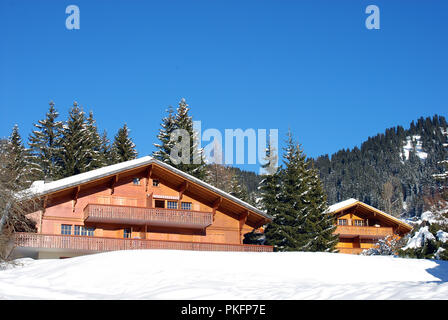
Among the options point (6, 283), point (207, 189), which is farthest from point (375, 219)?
point (6, 283)

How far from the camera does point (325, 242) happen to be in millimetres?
41406

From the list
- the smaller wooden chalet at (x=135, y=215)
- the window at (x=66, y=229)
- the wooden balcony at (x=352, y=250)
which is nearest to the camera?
the smaller wooden chalet at (x=135, y=215)

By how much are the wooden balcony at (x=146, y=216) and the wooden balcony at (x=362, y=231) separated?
1625 centimetres

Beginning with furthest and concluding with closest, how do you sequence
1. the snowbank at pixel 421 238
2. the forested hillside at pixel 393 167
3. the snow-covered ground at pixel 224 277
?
the forested hillside at pixel 393 167 < the snowbank at pixel 421 238 < the snow-covered ground at pixel 224 277

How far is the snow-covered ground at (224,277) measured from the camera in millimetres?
16094

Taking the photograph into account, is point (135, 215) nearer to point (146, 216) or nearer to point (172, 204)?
point (146, 216)

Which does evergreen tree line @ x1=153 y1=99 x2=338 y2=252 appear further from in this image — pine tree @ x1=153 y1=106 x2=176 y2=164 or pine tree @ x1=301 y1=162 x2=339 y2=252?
pine tree @ x1=153 y1=106 x2=176 y2=164

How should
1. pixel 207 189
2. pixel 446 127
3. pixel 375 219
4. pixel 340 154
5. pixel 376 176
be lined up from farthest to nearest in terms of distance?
pixel 446 127
pixel 340 154
pixel 376 176
pixel 375 219
pixel 207 189

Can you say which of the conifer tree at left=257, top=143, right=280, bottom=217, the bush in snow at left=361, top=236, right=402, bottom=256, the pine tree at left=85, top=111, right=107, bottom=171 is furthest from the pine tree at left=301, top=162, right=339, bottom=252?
the pine tree at left=85, top=111, right=107, bottom=171

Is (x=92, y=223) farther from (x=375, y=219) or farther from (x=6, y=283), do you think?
(x=375, y=219)

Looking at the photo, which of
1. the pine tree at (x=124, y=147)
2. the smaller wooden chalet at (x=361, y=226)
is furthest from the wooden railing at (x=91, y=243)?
the pine tree at (x=124, y=147)

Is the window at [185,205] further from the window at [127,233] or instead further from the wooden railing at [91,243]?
the wooden railing at [91,243]

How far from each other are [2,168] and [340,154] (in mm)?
149545

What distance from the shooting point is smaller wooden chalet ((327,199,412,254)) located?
4916cm
